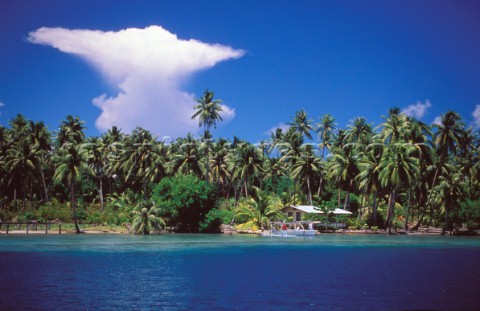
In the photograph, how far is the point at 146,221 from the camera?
67812 millimetres

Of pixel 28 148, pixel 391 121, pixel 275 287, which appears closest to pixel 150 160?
pixel 28 148

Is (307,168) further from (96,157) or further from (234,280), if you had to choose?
(234,280)

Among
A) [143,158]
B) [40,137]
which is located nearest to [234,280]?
[143,158]

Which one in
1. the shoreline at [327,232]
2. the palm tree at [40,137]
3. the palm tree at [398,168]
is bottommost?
the shoreline at [327,232]

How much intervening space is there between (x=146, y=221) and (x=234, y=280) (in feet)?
141

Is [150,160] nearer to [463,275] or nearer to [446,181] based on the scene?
[446,181]

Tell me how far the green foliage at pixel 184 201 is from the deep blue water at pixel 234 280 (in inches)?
1094

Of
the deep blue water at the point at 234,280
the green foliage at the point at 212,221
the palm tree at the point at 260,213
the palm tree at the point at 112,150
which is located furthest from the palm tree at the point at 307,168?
the deep blue water at the point at 234,280

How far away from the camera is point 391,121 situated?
263 feet

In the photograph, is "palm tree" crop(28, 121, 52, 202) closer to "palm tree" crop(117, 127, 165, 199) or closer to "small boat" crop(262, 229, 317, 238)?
"palm tree" crop(117, 127, 165, 199)

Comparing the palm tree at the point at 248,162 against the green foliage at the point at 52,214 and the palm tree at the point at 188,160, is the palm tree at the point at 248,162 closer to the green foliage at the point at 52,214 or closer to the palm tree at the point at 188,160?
the palm tree at the point at 188,160

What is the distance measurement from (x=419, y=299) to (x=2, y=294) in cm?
1849

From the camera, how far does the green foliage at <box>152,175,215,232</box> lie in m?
70.9

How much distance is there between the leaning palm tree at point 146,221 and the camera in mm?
67438
